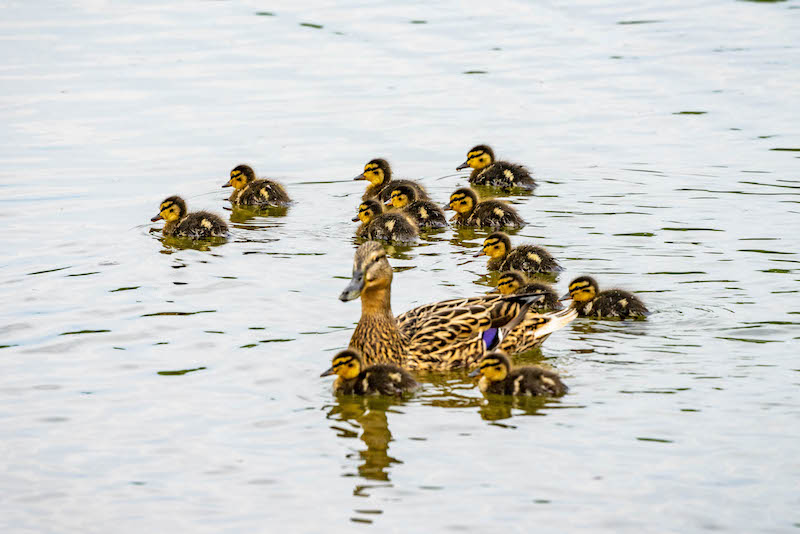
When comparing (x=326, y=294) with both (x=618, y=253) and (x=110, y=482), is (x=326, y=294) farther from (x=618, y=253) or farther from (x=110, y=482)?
(x=110, y=482)

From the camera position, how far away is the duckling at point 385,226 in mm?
9438

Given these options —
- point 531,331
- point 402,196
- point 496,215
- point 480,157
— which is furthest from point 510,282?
point 480,157

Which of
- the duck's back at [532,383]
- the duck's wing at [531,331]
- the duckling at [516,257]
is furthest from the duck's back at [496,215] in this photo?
the duck's back at [532,383]

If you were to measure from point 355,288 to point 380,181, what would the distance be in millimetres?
4103

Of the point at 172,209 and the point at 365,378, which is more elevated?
the point at 172,209

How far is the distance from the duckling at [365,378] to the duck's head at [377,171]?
4.19 metres

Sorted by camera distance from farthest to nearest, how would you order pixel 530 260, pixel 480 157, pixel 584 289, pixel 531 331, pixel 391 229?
pixel 480 157 < pixel 391 229 < pixel 530 260 < pixel 584 289 < pixel 531 331

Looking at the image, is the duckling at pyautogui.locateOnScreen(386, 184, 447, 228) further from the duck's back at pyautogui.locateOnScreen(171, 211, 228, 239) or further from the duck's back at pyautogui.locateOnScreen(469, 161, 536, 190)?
the duck's back at pyautogui.locateOnScreen(171, 211, 228, 239)

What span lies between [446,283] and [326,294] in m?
0.81

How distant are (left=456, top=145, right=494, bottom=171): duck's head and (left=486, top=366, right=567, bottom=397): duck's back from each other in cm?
469

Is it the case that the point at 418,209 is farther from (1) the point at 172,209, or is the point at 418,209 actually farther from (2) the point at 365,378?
(2) the point at 365,378

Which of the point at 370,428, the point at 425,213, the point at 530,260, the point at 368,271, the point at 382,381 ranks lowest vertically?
the point at 370,428

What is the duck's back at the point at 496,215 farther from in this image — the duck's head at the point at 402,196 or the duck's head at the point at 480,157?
the duck's head at the point at 480,157

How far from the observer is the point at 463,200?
9.95m
